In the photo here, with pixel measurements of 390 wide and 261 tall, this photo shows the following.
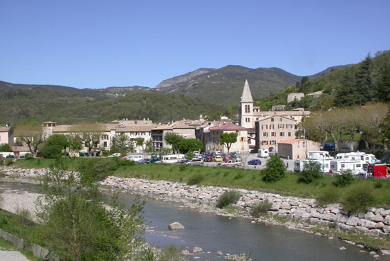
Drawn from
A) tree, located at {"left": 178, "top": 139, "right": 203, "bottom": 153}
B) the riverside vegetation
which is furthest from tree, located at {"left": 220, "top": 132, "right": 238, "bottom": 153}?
the riverside vegetation

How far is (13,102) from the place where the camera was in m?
152

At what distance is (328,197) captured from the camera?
27.8 m

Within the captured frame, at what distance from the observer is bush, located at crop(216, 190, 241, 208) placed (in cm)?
3294

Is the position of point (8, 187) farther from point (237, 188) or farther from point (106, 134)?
point (106, 134)

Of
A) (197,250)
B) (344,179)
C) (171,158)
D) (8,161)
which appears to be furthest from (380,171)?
(8,161)

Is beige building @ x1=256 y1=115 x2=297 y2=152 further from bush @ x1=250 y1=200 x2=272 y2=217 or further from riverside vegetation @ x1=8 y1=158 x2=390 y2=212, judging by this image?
bush @ x1=250 y1=200 x2=272 y2=217

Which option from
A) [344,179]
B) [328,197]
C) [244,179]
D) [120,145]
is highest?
[120,145]

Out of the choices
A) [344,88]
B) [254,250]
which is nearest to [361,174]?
[254,250]

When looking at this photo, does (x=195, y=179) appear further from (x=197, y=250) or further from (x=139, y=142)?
(x=139, y=142)

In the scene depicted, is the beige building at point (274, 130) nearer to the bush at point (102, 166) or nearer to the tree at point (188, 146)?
the tree at point (188, 146)

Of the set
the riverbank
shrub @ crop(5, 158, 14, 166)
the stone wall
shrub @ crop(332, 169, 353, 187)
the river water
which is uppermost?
shrub @ crop(332, 169, 353, 187)

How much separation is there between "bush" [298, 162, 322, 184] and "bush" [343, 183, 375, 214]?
5.99 metres

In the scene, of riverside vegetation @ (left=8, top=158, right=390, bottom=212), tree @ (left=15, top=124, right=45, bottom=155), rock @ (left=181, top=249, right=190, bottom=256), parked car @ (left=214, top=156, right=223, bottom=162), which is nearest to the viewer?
rock @ (left=181, top=249, right=190, bottom=256)

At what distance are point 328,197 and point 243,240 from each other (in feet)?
24.7
